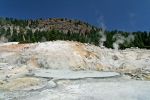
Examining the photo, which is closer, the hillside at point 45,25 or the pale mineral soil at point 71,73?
the pale mineral soil at point 71,73

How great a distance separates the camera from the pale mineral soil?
55.8ft

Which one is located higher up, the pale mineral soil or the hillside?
the hillside

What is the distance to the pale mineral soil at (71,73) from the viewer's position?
669 inches

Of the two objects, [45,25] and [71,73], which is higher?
[45,25]

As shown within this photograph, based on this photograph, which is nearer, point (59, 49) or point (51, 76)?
point (51, 76)

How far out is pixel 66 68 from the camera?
2533 cm

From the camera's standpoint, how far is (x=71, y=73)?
74.4 feet

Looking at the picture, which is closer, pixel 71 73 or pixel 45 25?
pixel 71 73

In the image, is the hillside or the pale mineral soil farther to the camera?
the hillside

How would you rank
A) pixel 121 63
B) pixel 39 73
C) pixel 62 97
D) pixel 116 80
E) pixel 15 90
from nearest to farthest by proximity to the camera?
pixel 62 97
pixel 15 90
pixel 116 80
pixel 39 73
pixel 121 63

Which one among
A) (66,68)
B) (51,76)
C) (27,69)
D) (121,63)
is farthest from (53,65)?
(121,63)

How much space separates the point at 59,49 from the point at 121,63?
590cm

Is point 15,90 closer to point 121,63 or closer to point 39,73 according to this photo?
point 39,73

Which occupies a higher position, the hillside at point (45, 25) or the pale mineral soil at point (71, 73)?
the hillside at point (45, 25)
